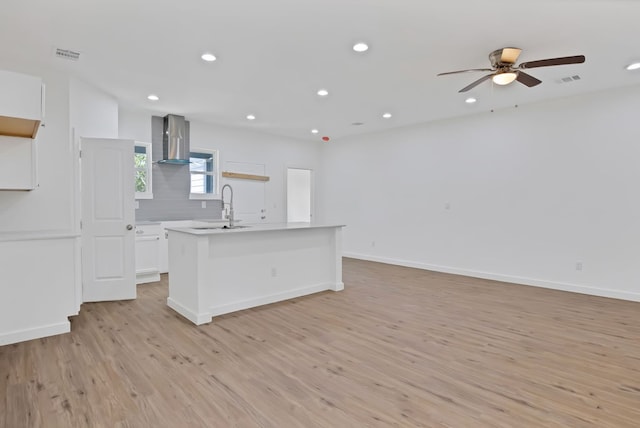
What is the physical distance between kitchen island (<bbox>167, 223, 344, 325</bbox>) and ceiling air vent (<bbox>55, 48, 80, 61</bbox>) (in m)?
2.09

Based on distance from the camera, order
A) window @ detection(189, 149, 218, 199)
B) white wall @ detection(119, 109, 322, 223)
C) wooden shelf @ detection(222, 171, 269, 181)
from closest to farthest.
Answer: white wall @ detection(119, 109, 322, 223) → window @ detection(189, 149, 218, 199) → wooden shelf @ detection(222, 171, 269, 181)

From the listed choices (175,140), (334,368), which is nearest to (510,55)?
(334,368)

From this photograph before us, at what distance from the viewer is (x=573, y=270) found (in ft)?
16.7

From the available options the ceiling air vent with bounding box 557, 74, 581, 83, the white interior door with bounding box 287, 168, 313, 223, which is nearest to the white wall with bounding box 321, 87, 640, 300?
the ceiling air vent with bounding box 557, 74, 581, 83

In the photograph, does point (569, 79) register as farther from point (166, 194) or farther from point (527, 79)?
point (166, 194)

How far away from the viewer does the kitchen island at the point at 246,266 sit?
146 inches

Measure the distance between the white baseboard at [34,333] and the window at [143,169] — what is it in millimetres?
3099

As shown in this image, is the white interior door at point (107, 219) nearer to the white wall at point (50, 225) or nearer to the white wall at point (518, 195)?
the white wall at point (50, 225)

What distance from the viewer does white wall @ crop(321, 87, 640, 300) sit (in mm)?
4750

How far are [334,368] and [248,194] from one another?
532 cm

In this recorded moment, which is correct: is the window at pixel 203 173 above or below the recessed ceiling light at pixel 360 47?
below

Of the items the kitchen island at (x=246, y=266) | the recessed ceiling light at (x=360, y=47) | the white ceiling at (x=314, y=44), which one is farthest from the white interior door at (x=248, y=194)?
the recessed ceiling light at (x=360, y=47)

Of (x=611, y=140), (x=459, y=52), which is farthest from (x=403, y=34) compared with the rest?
(x=611, y=140)

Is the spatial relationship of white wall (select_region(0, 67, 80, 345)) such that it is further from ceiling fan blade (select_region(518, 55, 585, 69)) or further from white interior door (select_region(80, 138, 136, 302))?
Result: ceiling fan blade (select_region(518, 55, 585, 69))
